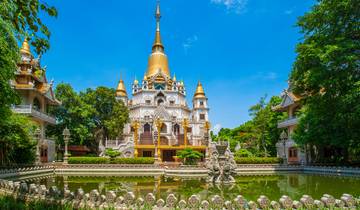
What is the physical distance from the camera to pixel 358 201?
852 centimetres

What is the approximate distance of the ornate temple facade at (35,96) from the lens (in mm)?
30688

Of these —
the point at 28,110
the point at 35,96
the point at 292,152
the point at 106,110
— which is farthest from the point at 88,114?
the point at 292,152

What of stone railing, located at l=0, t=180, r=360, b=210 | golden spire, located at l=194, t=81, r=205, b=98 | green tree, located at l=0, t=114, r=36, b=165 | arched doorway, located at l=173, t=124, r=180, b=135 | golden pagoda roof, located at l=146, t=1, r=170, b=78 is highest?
golden pagoda roof, located at l=146, t=1, r=170, b=78

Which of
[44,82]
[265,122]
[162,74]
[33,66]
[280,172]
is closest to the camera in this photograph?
[280,172]

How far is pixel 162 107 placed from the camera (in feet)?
183

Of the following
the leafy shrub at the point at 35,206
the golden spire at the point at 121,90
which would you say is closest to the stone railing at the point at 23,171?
the leafy shrub at the point at 35,206

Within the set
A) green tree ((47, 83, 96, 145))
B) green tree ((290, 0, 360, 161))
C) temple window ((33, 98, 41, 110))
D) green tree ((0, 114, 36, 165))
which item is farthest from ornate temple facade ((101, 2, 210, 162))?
green tree ((290, 0, 360, 161))

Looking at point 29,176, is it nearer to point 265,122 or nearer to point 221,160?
point 221,160

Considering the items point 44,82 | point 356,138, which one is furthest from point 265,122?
point 44,82

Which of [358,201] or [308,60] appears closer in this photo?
[358,201]

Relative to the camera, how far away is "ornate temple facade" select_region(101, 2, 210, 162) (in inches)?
2063

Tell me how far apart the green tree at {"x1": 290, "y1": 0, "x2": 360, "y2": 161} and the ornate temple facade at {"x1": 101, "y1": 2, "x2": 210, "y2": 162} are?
28.4 m

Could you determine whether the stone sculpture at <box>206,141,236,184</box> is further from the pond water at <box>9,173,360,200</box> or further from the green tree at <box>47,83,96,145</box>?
the green tree at <box>47,83,96,145</box>

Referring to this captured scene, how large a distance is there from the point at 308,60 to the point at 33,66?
26999 mm
